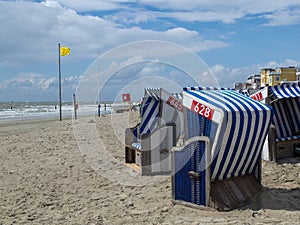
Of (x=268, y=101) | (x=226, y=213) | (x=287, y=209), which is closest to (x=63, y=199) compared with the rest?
(x=226, y=213)

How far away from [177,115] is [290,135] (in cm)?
249

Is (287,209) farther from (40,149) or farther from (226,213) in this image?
(40,149)

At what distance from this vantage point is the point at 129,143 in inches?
272

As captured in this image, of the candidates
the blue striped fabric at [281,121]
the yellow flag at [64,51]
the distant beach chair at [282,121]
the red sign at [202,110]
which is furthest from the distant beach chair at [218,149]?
the yellow flag at [64,51]

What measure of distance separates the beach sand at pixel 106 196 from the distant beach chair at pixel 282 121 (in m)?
0.40

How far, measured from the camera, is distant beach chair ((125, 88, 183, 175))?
596cm

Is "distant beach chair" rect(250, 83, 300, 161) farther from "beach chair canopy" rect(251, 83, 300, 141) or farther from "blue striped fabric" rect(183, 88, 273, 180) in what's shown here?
"blue striped fabric" rect(183, 88, 273, 180)

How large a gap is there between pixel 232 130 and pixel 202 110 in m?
0.41

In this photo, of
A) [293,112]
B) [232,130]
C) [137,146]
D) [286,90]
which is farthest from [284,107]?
[232,130]

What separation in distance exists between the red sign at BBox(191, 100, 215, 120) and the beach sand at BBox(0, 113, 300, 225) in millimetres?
1063

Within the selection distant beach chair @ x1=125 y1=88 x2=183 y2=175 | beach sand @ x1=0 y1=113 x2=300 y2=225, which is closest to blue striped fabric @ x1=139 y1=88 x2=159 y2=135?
distant beach chair @ x1=125 y1=88 x2=183 y2=175

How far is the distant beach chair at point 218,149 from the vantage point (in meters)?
3.97

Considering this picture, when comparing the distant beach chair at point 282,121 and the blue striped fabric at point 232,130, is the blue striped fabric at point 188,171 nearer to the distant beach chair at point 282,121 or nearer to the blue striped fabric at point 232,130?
the blue striped fabric at point 232,130

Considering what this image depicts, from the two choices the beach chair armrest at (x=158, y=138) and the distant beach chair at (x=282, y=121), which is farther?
the distant beach chair at (x=282, y=121)
